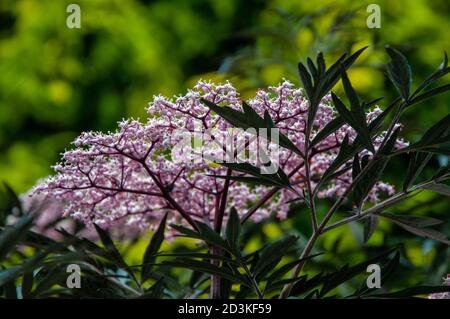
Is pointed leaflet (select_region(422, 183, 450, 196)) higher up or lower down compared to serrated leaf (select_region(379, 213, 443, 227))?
higher up

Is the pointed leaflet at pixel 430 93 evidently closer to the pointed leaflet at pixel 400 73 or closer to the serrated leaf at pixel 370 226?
the pointed leaflet at pixel 400 73

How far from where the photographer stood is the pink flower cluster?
486 mm

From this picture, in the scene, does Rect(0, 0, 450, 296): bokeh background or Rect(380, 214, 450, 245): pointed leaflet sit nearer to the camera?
Rect(380, 214, 450, 245): pointed leaflet

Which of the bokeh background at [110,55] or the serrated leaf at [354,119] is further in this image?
the bokeh background at [110,55]

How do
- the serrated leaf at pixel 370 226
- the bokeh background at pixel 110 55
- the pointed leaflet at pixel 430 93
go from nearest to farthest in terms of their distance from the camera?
the pointed leaflet at pixel 430 93, the serrated leaf at pixel 370 226, the bokeh background at pixel 110 55

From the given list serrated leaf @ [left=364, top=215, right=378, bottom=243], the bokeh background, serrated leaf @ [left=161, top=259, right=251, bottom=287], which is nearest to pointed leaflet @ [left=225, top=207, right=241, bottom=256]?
serrated leaf @ [left=161, top=259, right=251, bottom=287]

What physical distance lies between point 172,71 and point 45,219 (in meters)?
1.48

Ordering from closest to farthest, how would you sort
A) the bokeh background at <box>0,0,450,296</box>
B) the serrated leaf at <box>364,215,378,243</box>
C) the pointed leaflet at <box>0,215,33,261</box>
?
the pointed leaflet at <box>0,215,33,261</box> → the serrated leaf at <box>364,215,378,243</box> → the bokeh background at <box>0,0,450,296</box>

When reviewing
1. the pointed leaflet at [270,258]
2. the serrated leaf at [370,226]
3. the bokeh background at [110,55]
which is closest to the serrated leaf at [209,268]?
the pointed leaflet at [270,258]

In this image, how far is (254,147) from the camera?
50 centimetres

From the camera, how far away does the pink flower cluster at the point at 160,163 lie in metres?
0.49

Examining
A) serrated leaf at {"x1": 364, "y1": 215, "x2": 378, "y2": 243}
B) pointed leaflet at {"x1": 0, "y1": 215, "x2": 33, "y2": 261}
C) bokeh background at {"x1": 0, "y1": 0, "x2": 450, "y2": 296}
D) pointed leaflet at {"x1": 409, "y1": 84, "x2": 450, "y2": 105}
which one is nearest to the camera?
pointed leaflet at {"x1": 0, "y1": 215, "x2": 33, "y2": 261}

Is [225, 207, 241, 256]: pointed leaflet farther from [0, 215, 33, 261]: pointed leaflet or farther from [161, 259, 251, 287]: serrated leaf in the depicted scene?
[0, 215, 33, 261]: pointed leaflet

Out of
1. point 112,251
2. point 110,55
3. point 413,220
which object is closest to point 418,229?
point 413,220
